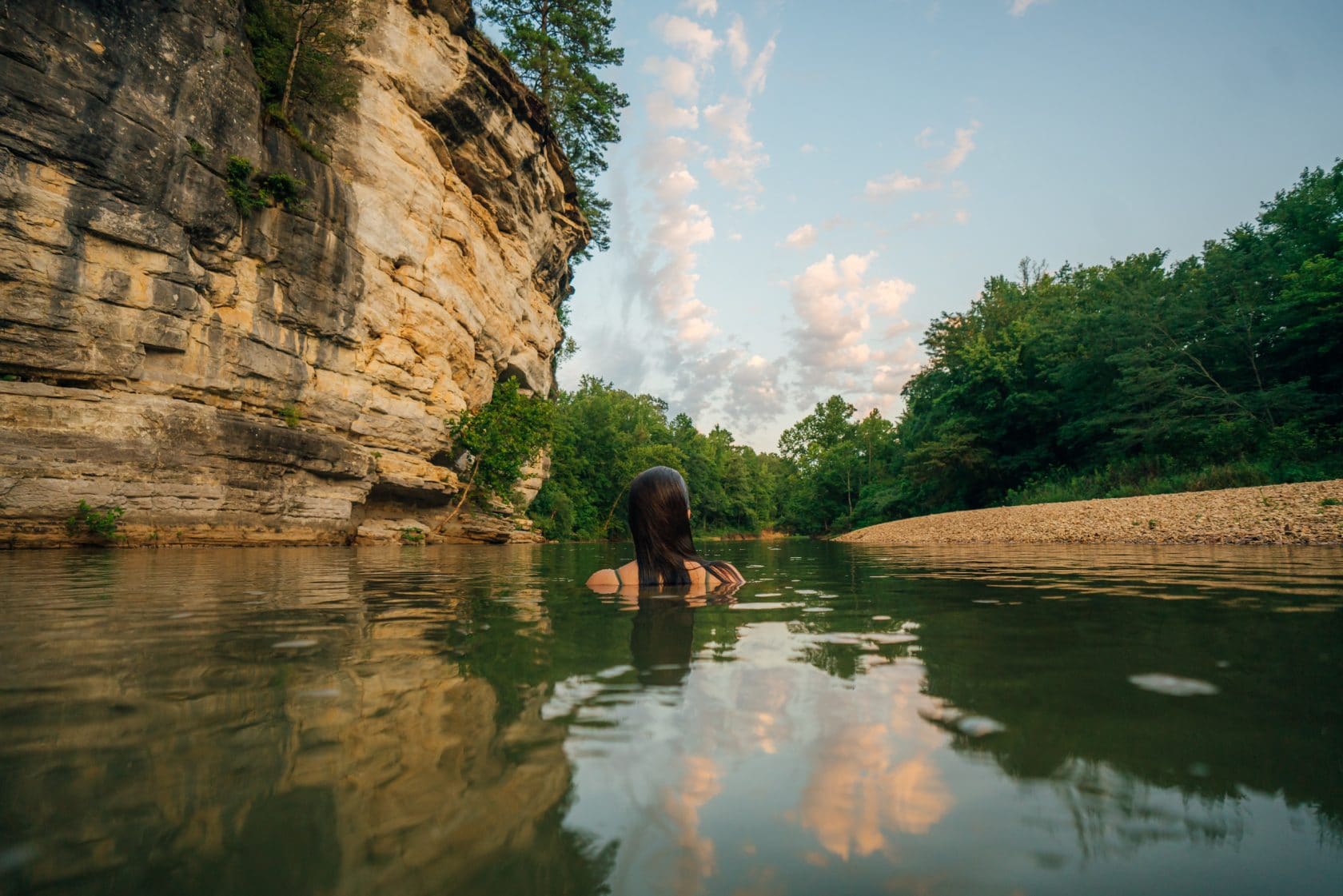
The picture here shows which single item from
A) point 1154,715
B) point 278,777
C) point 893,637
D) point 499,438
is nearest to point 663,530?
point 893,637

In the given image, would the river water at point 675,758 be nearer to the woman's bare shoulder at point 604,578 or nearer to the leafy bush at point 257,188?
the woman's bare shoulder at point 604,578

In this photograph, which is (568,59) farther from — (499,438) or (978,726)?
(978,726)

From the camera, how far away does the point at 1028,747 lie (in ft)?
4.83

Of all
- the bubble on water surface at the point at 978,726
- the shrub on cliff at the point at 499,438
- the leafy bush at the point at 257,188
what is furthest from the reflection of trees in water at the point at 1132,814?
the shrub on cliff at the point at 499,438

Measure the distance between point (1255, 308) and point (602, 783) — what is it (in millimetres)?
27939

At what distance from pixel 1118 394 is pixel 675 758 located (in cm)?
2998

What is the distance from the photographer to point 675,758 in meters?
1.44

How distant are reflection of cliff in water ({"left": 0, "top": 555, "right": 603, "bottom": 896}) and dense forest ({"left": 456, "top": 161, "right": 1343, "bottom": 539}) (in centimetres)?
1899

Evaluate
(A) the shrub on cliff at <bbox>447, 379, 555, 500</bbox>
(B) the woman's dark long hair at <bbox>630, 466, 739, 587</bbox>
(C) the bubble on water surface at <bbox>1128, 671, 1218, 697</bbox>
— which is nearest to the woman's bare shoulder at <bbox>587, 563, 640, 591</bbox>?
(B) the woman's dark long hair at <bbox>630, 466, 739, 587</bbox>

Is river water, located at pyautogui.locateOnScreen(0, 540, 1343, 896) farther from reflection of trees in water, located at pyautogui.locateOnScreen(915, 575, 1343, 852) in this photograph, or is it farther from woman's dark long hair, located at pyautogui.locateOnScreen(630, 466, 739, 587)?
woman's dark long hair, located at pyautogui.locateOnScreen(630, 466, 739, 587)

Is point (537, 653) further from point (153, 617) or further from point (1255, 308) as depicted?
point (1255, 308)

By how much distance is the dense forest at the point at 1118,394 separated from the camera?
1906 centimetres

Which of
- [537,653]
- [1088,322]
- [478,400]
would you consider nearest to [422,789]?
[537,653]

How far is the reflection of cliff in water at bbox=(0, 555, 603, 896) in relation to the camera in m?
0.96
